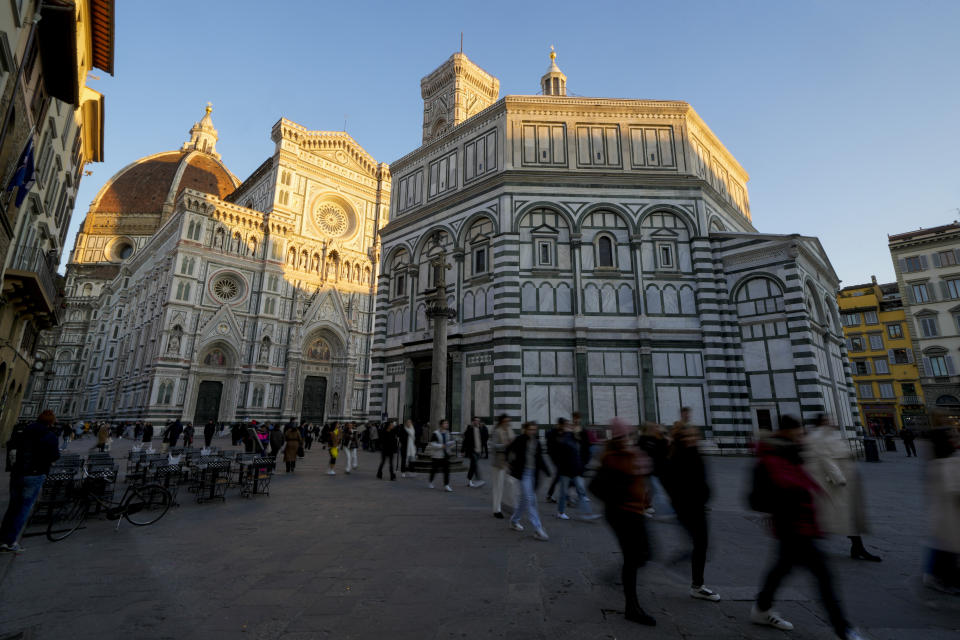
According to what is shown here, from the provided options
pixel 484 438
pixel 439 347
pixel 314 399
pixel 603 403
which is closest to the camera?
pixel 439 347

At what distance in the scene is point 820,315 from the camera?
20.3 metres

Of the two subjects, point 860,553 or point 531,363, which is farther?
point 531,363

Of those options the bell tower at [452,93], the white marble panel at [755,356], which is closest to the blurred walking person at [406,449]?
the white marble panel at [755,356]

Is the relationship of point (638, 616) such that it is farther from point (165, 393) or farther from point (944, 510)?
point (165, 393)

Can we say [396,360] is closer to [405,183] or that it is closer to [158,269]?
[405,183]

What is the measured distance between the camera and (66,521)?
724 centimetres

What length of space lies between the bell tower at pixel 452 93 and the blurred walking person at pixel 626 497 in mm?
33556

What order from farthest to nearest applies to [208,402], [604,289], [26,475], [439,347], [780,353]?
1. [208,402]
2. [604,289]
3. [780,353]
4. [439,347]
5. [26,475]

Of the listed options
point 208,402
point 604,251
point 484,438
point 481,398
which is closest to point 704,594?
point 484,438

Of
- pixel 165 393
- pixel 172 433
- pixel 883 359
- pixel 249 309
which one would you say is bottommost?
pixel 172 433

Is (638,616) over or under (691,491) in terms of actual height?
under

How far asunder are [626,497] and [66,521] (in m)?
8.79

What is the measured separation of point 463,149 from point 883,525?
66.9ft

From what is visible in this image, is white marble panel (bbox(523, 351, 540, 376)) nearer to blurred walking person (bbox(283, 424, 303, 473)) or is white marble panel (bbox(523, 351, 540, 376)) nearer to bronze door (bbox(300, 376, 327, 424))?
blurred walking person (bbox(283, 424, 303, 473))
